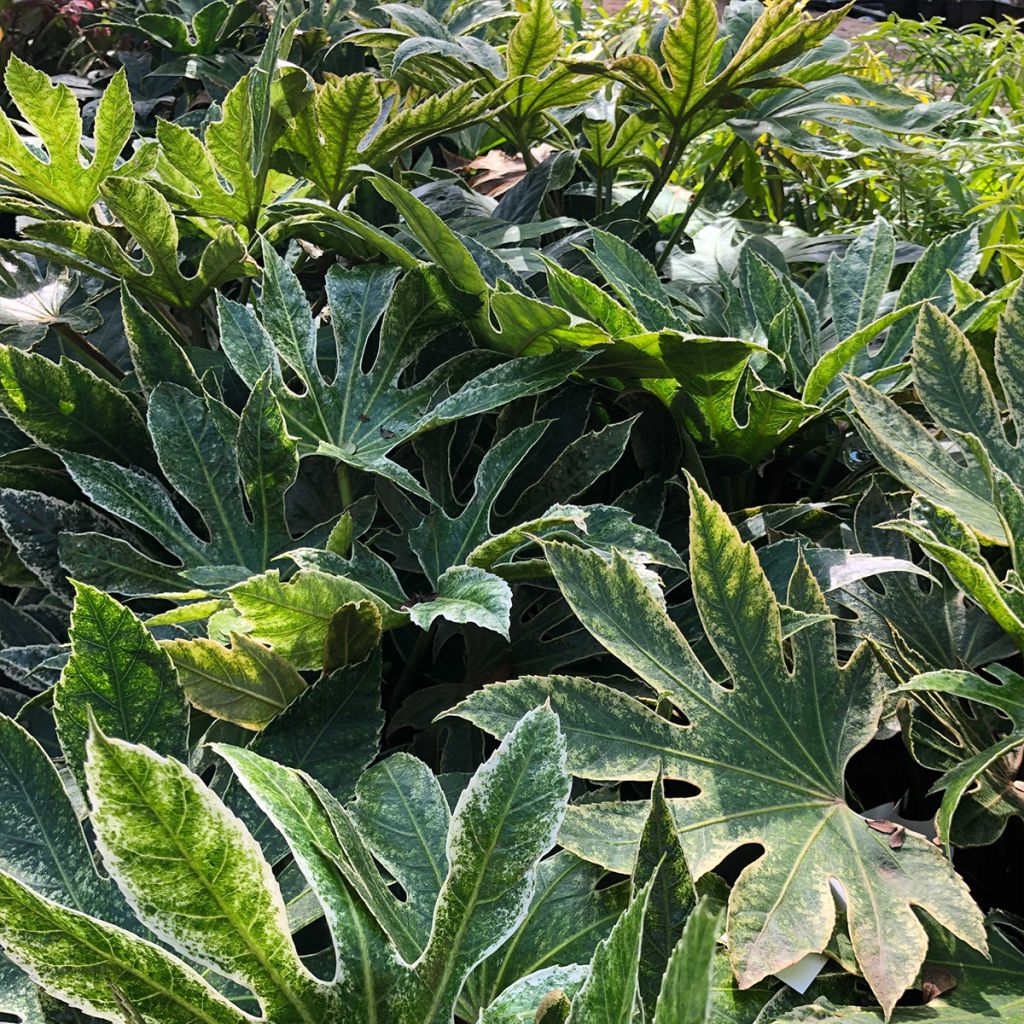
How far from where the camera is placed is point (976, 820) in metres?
0.57

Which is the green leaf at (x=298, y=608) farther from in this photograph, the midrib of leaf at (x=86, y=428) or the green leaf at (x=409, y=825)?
the midrib of leaf at (x=86, y=428)

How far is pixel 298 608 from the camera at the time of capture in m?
0.60

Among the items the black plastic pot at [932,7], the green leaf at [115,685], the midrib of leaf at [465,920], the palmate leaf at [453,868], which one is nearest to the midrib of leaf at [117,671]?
the green leaf at [115,685]

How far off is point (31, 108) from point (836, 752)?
809 millimetres

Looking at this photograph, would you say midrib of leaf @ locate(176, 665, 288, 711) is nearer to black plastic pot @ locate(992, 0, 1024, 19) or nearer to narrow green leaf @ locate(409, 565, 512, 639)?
narrow green leaf @ locate(409, 565, 512, 639)

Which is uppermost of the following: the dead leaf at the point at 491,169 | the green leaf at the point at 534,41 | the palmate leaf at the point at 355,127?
the green leaf at the point at 534,41

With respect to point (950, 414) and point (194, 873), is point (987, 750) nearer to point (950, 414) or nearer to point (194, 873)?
point (950, 414)

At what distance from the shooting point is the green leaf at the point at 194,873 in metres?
0.39

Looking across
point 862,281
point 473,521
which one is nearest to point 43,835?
point 473,521

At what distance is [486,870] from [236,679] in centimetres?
23

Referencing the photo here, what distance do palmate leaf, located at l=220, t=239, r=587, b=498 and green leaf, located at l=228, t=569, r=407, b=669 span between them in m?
0.13

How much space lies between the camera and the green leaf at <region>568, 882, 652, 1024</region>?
357mm

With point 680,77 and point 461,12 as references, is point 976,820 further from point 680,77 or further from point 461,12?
point 461,12

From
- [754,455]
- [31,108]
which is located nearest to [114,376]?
[31,108]
